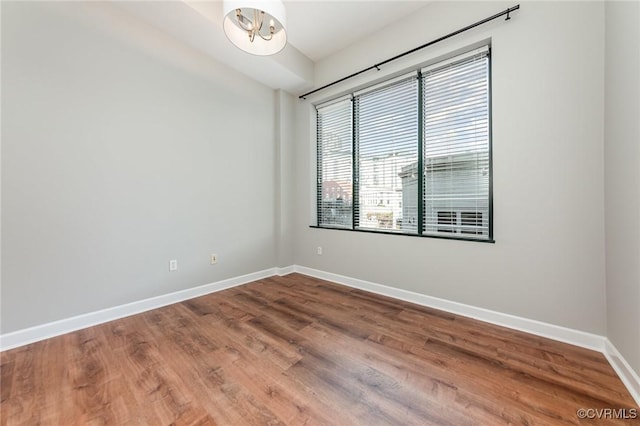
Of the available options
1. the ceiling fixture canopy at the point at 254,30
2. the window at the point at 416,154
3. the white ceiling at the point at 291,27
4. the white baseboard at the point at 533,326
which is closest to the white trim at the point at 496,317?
the white baseboard at the point at 533,326

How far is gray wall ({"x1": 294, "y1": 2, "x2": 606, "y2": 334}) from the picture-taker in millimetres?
1814

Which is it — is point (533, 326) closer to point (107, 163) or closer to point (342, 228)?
point (342, 228)

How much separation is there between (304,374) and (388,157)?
8.15ft

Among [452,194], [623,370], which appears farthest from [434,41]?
[623,370]

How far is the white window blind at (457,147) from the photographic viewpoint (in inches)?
93.0

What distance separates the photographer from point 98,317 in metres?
2.25

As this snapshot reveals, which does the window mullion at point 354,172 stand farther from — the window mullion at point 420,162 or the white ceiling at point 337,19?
the window mullion at point 420,162

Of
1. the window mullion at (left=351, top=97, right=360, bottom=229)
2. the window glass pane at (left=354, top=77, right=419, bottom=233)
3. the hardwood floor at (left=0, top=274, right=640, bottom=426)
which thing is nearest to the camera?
the hardwood floor at (left=0, top=274, right=640, bottom=426)

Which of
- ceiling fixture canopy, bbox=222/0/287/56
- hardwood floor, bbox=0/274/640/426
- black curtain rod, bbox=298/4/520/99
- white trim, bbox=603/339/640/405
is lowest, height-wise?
hardwood floor, bbox=0/274/640/426

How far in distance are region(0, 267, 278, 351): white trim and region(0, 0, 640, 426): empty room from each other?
2 cm

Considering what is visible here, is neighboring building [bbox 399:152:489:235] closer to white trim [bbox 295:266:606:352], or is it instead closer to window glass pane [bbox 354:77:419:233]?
window glass pane [bbox 354:77:419:233]

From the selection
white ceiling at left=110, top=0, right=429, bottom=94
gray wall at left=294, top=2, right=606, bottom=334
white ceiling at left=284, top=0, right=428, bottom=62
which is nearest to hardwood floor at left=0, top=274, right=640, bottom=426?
gray wall at left=294, top=2, right=606, bottom=334

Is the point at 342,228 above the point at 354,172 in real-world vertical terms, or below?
below

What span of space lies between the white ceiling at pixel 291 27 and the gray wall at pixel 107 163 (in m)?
0.21
